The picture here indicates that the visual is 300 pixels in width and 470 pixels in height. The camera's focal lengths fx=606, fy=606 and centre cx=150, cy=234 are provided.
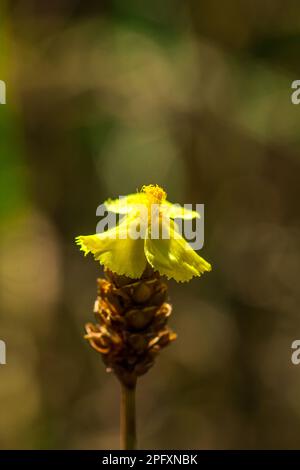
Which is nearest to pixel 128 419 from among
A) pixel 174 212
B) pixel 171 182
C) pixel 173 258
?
pixel 173 258

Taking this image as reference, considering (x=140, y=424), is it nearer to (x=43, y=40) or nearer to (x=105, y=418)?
(x=105, y=418)

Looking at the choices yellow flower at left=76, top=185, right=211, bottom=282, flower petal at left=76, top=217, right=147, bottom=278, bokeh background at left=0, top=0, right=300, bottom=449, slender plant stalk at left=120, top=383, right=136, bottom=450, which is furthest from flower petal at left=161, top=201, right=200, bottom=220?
bokeh background at left=0, top=0, right=300, bottom=449

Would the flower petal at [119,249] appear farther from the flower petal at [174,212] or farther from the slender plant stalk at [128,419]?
the slender plant stalk at [128,419]

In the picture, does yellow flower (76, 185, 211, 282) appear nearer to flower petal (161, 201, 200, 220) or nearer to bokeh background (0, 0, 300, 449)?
flower petal (161, 201, 200, 220)

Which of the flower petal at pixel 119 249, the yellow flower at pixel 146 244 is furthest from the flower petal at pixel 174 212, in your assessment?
the flower petal at pixel 119 249
